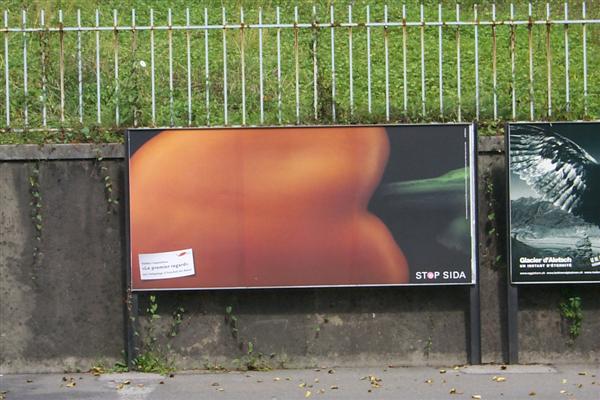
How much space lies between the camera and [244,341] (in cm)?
850

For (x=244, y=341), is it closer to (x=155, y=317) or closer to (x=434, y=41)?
(x=155, y=317)

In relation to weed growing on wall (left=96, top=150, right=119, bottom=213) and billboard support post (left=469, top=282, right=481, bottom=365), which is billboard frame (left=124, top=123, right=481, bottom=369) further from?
weed growing on wall (left=96, top=150, right=119, bottom=213)

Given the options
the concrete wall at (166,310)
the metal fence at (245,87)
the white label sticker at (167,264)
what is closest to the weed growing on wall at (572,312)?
the concrete wall at (166,310)

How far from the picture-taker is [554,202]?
27.5 ft

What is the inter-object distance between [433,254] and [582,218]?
1.37 m

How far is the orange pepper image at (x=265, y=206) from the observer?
830cm

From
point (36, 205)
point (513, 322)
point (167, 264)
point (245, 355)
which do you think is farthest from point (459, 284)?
point (36, 205)

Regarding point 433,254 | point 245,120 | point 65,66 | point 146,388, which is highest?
point 65,66

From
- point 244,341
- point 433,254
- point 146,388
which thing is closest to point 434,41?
point 433,254

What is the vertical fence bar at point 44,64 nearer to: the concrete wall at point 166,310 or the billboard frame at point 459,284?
the concrete wall at point 166,310

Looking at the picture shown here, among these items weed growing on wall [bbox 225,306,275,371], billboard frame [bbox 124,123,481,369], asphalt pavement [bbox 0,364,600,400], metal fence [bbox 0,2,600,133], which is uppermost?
metal fence [bbox 0,2,600,133]

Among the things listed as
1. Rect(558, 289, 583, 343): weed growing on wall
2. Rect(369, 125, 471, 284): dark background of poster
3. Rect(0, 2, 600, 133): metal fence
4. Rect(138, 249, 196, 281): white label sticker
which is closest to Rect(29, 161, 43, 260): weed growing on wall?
Rect(0, 2, 600, 133): metal fence

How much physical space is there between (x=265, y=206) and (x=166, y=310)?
1319mm

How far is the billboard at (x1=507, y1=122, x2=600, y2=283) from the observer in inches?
328
